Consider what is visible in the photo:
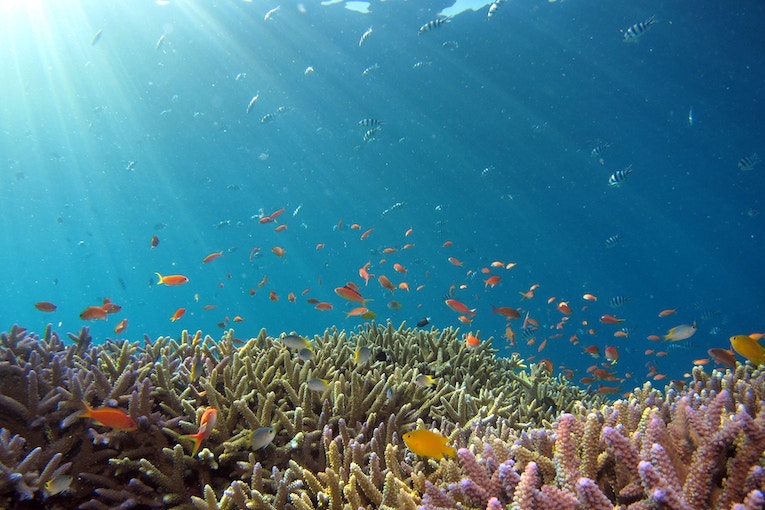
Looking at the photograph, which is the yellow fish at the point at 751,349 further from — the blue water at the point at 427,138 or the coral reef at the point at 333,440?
the blue water at the point at 427,138

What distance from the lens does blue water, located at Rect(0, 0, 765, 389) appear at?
20.6m

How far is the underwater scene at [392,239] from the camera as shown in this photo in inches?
112

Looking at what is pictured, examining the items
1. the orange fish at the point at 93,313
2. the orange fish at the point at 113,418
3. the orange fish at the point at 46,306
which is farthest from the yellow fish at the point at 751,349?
the orange fish at the point at 46,306

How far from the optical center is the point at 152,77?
2631 cm

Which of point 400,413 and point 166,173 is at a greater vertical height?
point 166,173

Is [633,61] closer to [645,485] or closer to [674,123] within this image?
[674,123]

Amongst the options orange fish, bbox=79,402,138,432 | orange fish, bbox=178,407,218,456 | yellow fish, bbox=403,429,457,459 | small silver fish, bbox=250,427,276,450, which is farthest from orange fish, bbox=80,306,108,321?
yellow fish, bbox=403,429,457,459

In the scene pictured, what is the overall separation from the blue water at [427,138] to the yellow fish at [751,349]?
32.8 ft

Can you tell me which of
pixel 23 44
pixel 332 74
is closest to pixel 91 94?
pixel 23 44

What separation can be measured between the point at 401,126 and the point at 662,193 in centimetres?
2476

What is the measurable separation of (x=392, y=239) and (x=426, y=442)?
5023 centimetres

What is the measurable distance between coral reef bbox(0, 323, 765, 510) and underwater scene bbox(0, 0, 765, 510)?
0.07 ft

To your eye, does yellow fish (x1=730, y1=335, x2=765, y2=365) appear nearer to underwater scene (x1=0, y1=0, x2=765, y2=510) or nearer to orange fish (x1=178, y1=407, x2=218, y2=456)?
underwater scene (x1=0, y1=0, x2=765, y2=510)

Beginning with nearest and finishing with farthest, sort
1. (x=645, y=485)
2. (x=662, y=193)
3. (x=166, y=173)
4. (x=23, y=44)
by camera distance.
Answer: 1. (x=645, y=485)
2. (x=23, y=44)
3. (x=662, y=193)
4. (x=166, y=173)
